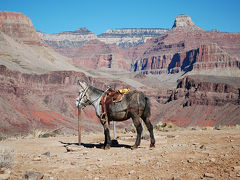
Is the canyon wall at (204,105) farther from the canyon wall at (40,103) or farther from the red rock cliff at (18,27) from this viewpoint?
the red rock cliff at (18,27)

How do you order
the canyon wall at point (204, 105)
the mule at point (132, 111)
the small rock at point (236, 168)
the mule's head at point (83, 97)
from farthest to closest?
the canyon wall at point (204, 105) < the mule's head at point (83, 97) < the mule at point (132, 111) < the small rock at point (236, 168)

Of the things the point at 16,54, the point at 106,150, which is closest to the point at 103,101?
the point at 106,150

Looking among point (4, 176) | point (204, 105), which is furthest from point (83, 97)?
point (204, 105)

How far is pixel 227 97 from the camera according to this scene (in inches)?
3246

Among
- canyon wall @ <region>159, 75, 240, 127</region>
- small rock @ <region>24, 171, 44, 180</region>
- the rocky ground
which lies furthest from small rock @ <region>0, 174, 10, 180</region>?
canyon wall @ <region>159, 75, 240, 127</region>

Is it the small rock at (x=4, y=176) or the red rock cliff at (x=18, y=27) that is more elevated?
the red rock cliff at (x=18, y=27)

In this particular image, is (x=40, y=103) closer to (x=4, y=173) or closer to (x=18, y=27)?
(x=4, y=173)

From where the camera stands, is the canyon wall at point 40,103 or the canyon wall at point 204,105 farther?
the canyon wall at point 204,105

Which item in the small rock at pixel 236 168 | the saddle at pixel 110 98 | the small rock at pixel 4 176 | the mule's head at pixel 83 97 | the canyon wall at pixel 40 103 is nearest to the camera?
the small rock at pixel 236 168

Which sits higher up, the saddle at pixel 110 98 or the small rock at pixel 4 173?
the saddle at pixel 110 98

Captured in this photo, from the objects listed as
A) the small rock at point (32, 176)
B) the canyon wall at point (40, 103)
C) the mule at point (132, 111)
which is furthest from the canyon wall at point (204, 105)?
the small rock at point (32, 176)

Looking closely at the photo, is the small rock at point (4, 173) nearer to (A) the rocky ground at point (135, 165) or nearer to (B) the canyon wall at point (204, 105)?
(A) the rocky ground at point (135, 165)

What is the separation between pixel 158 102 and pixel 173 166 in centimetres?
11483

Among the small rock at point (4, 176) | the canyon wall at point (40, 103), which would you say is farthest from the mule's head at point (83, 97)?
the canyon wall at point (40, 103)
